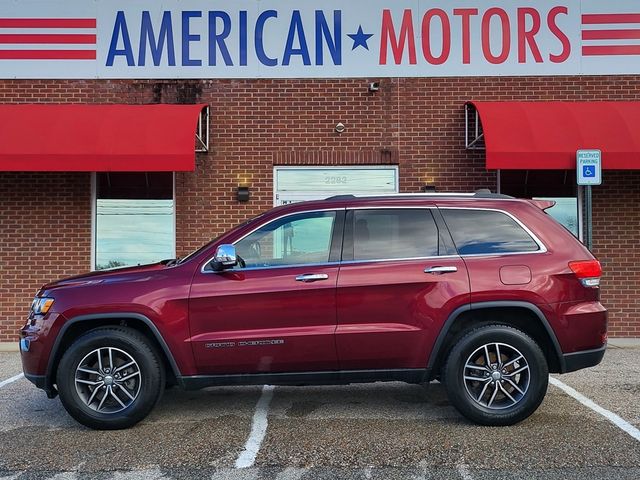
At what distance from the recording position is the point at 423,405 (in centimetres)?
536

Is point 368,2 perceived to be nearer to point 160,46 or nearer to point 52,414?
point 160,46

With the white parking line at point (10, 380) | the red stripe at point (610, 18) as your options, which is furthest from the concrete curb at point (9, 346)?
the red stripe at point (610, 18)

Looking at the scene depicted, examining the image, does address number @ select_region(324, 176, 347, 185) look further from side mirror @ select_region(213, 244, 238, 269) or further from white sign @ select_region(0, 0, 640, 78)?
side mirror @ select_region(213, 244, 238, 269)

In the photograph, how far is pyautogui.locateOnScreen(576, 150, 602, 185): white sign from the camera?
7766 mm

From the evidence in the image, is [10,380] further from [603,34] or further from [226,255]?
[603,34]

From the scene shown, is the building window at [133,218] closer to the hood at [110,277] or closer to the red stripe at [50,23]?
the red stripe at [50,23]

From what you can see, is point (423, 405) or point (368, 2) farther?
point (368, 2)

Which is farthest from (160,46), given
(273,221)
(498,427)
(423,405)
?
(498,427)

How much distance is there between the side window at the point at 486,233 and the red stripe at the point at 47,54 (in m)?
7.39

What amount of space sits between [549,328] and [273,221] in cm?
248

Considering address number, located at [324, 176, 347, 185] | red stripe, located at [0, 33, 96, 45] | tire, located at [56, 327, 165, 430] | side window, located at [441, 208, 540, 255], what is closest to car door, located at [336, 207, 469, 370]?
side window, located at [441, 208, 540, 255]

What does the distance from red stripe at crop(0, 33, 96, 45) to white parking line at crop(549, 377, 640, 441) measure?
8.80m

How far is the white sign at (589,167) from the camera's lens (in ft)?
Answer: 25.5

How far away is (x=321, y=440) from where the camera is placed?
442 cm
